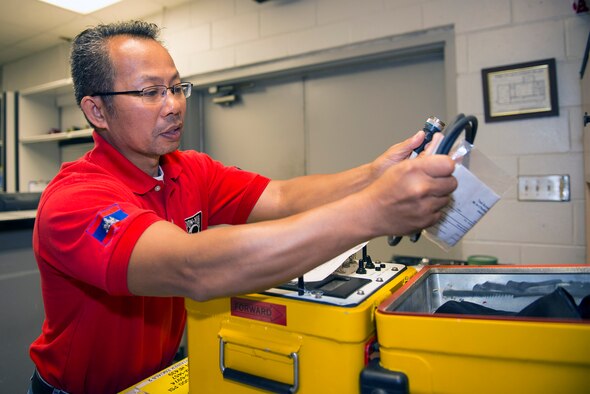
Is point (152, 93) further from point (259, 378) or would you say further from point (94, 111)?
point (259, 378)

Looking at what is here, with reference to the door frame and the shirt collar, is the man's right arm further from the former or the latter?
the door frame

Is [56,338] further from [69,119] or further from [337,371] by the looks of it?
[69,119]

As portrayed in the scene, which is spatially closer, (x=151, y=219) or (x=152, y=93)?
(x=151, y=219)

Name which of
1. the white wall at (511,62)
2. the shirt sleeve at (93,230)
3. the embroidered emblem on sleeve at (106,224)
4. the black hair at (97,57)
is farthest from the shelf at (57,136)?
the embroidered emblem on sleeve at (106,224)

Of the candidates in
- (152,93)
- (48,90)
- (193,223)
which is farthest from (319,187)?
(48,90)

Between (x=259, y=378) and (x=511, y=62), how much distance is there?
72.2 inches

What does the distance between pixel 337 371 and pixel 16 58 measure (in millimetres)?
5125

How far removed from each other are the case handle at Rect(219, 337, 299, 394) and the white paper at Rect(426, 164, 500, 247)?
28 centimetres

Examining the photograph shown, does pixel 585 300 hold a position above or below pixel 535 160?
below

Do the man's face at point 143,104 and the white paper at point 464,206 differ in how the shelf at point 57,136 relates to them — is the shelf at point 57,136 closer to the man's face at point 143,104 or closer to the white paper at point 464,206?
the man's face at point 143,104

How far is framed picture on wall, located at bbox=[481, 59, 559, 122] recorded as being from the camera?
1.74 meters

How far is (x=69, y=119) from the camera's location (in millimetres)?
4039

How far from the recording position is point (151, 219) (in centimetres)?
67

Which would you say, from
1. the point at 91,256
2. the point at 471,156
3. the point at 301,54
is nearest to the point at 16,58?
the point at 301,54
